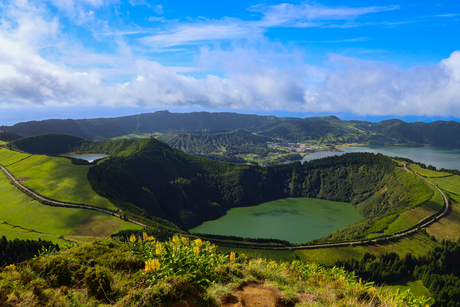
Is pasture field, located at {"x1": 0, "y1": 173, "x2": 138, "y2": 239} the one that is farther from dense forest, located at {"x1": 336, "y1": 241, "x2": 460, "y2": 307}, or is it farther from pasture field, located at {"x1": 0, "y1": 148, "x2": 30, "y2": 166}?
dense forest, located at {"x1": 336, "y1": 241, "x2": 460, "y2": 307}

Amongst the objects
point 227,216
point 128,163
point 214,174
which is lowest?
point 227,216

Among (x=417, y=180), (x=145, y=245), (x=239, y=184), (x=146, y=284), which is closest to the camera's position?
(x=146, y=284)

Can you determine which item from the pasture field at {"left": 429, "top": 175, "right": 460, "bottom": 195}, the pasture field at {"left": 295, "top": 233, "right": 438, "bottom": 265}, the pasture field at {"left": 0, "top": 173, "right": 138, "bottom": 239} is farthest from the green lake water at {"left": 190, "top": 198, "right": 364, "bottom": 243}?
the pasture field at {"left": 0, "top": 173, "right": 138, "bottom": 239}

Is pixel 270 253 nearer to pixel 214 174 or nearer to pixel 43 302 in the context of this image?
pixel 43 302

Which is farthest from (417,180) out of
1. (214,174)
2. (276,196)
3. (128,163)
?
(128,163)

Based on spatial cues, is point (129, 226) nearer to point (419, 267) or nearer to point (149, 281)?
point (149, 281)

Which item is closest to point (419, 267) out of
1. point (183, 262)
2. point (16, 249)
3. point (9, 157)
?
point (183, 262)
